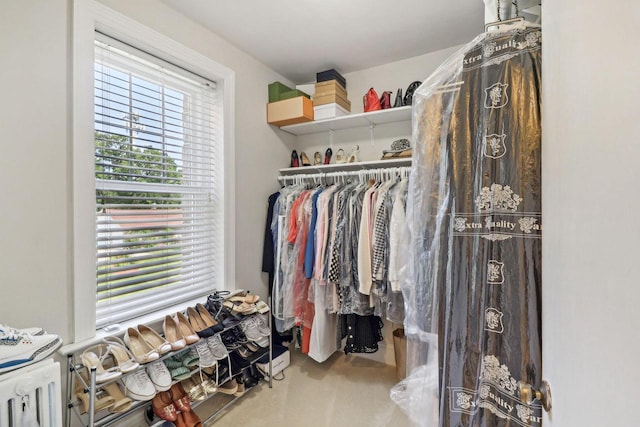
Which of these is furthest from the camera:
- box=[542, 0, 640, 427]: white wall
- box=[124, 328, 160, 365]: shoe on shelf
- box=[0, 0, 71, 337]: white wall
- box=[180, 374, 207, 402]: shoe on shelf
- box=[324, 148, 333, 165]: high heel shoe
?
box=[324, 148, 333, 165]: high heel shoe

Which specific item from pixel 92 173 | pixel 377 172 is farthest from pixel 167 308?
pixel 377 172

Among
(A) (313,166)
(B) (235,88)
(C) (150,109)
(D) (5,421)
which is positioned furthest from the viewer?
(A) (313,166)

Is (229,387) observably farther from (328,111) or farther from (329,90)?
(329,90)

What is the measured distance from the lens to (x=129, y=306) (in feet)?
5.71

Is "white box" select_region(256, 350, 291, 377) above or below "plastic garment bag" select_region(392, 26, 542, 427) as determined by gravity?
below

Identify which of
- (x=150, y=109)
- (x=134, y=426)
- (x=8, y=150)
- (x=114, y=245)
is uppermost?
(x=150, y=109)

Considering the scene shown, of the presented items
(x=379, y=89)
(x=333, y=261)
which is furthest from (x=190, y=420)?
(x=379, y=89)

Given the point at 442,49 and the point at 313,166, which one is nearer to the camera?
the point at 442,49

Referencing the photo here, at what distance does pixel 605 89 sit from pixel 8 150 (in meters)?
1.88

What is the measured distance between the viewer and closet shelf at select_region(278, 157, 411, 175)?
2.32 meters

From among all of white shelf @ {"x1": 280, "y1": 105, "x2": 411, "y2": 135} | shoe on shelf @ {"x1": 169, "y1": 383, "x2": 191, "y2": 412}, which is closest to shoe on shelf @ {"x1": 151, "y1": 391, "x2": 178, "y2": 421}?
shoe on shelf @ {"x1": 169, "y1": 383, "x2": 191, "y2": 412}

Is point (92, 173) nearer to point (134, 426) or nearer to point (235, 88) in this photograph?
point (235, 88)

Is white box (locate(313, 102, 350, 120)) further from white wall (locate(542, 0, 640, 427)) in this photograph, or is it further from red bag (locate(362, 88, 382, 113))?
white wall (locate(542, 0, 640, 427))

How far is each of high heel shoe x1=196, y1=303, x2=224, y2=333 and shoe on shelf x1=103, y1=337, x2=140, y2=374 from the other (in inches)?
18.2
